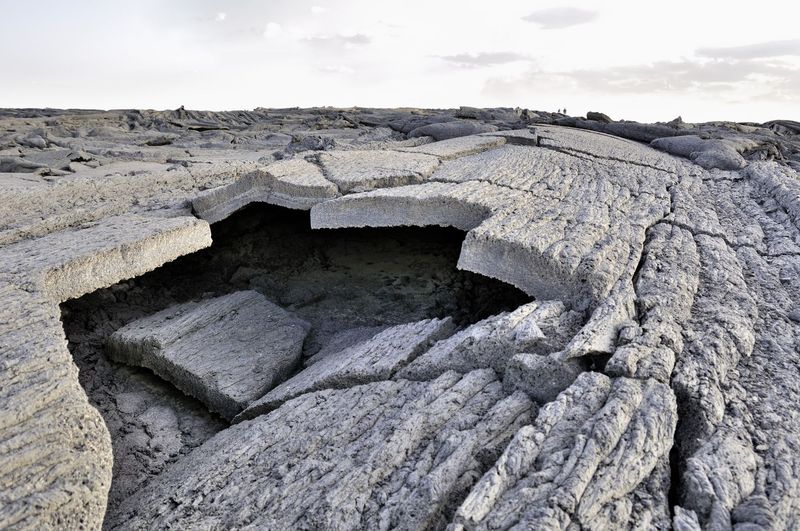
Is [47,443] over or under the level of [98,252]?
under

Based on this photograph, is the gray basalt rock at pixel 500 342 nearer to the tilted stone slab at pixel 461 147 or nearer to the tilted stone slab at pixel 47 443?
the tilted stone slab at pixel 47 443

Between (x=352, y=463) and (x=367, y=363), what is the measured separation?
0.65m

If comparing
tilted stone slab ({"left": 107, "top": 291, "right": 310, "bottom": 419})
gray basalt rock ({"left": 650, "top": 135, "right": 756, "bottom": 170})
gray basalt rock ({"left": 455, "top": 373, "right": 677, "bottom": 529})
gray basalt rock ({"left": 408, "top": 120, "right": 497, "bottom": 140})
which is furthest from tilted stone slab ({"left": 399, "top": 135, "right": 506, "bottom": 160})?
gray basalt rock ({"left": 455, "top": 373, "right": 677, "bottom": 529})

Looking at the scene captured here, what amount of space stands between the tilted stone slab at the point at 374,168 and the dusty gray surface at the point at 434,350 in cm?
2

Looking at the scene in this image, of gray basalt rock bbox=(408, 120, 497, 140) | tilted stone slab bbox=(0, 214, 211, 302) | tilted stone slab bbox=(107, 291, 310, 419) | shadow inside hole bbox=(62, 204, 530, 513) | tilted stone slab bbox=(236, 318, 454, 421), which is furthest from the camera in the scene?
gray basalt rock bbox=(408, 120, 497, 140)

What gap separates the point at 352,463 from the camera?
1.60 metres

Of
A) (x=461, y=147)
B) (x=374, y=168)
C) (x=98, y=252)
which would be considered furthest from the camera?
(x=461, y=147)

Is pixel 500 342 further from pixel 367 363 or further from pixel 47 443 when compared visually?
pixel 47 443

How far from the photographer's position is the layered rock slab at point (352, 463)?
1.44 meters

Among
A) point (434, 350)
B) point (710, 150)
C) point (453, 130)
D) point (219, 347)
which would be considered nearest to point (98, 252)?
point (219, 347)

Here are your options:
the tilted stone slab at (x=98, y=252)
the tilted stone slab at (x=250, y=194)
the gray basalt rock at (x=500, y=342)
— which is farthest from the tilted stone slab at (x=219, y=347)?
the gray basalt rock at (x=500, y=342)

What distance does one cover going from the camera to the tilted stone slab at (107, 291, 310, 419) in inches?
108

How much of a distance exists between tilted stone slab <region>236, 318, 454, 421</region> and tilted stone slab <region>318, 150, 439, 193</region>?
Result: 1.24 m

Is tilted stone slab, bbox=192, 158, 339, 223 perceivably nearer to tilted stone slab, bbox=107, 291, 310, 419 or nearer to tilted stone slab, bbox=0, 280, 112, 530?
tilted stone slab, bbox=107, 291, 310, 419
